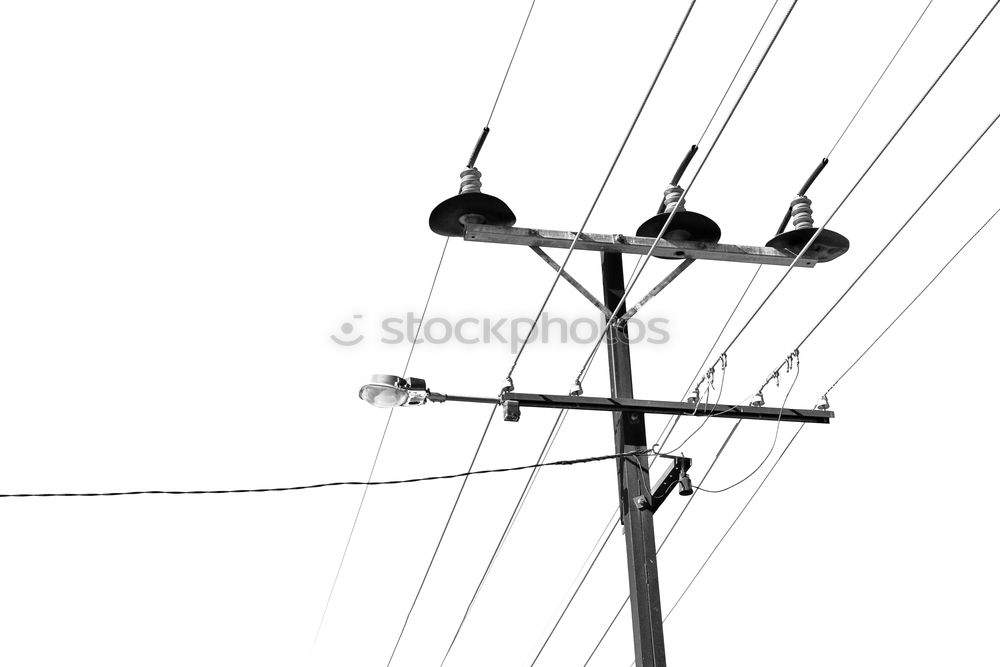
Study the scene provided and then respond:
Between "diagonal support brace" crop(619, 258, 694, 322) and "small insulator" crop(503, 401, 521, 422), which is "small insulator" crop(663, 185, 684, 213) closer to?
"diagonal support brace" crop(619, 258, 694, 322)

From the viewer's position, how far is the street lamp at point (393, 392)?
7.41m

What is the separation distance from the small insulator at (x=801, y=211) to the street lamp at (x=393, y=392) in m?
3.26

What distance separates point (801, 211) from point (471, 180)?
263cm

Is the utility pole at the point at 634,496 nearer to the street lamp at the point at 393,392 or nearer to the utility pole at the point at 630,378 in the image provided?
the utility pole at the point at 630,378

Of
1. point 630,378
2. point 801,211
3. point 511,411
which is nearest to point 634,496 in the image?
point 630,378

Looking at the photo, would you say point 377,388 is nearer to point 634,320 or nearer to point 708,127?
point 634,320

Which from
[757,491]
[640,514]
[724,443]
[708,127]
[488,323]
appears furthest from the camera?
[488,323]

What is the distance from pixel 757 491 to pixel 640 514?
2.06 m

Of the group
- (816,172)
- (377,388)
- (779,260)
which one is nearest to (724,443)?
(779,260)

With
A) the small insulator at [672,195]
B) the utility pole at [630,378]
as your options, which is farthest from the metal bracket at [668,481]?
the small insulator at [672,195]

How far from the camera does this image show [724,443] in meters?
8.24

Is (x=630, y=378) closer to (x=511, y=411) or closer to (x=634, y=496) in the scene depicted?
(x=634, y=496)

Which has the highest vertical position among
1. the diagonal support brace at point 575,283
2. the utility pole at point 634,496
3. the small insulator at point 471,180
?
the small insulator at point 471,180

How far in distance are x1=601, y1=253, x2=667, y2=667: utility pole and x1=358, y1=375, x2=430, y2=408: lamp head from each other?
1522mm
